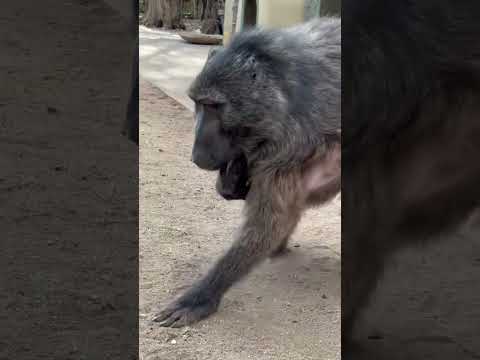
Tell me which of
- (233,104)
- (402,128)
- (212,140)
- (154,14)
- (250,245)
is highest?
(402,128)

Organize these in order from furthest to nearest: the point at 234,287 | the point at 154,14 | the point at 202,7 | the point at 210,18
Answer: the point at 202,7 < the point at 154,14 < the point at 210,18 < the point at 234,287

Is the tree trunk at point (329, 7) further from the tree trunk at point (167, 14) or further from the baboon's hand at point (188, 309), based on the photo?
the tree trunk at point (167, 14)

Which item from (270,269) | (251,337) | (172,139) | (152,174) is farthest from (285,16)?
(251,337)

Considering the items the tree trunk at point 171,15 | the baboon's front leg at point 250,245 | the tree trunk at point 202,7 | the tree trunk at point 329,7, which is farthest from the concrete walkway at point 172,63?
the tree trunk at point 202,7

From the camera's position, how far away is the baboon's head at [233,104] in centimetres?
243

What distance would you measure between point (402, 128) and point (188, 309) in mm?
1442

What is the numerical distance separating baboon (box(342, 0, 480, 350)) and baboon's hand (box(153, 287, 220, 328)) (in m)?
1.20

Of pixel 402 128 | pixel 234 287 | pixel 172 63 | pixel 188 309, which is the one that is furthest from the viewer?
pixel 172 63

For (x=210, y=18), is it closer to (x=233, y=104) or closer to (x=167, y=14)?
(x=167, y=14)

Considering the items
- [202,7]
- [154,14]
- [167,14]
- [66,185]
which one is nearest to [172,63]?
[167,14]

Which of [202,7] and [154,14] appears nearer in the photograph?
[154,14]

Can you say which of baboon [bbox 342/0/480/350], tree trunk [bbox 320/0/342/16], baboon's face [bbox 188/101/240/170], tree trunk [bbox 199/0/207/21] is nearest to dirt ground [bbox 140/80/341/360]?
baboon's face [bbox 188/101/240/170]

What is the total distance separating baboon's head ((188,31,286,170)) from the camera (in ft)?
7.98

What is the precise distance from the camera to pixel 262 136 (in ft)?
8.05
